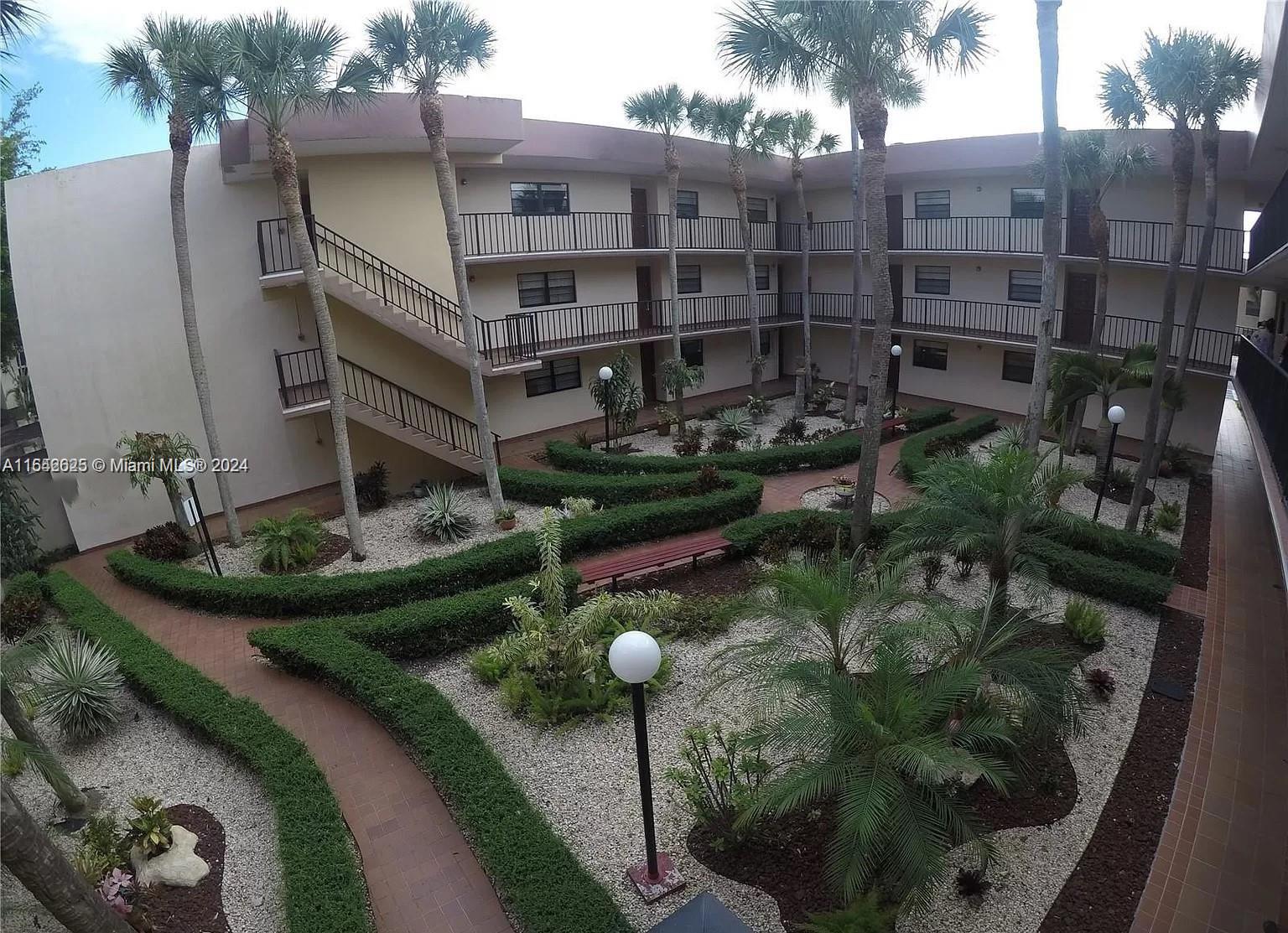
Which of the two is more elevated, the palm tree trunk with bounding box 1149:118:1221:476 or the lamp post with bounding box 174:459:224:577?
the palm tree trunk with bounding box 1149:118:1221:476

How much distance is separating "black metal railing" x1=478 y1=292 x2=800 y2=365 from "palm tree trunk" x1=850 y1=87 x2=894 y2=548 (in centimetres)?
835

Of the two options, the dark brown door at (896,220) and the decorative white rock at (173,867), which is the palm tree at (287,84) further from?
the dark brown door at (896,220)

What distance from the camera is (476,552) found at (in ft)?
39.1

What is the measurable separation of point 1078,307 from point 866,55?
13471 mm

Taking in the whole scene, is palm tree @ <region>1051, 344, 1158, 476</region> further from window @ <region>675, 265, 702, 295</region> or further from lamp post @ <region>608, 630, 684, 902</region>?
lamp post @ <region>608, 630, 684, 902</region>

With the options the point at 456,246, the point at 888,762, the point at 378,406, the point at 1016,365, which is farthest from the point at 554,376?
the point at 888,762

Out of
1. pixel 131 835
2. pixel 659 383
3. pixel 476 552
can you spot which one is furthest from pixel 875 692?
pixel 659 383

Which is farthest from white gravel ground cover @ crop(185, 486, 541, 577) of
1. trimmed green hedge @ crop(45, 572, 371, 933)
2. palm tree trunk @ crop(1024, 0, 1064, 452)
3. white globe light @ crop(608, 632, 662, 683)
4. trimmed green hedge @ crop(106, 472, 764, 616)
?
palm tree trunk @ crop(1024, 0, 1064, 452)

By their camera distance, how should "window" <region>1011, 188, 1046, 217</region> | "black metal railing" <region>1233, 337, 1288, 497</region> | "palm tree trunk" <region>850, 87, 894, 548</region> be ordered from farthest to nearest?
1. "window" <region>1011, 188, 1046, 217</region>
2. "palm tree trunk" <region>850, 87, 894, 548</region>
3. "black metal railing" <region>1233, 337, 1288, 497</region>

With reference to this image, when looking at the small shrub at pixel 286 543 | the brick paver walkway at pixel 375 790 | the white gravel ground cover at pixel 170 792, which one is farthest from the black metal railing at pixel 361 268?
the white gravel ground cover at pixel 170 792

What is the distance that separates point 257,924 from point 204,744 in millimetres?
3072

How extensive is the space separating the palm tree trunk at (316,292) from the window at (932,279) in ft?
61.6

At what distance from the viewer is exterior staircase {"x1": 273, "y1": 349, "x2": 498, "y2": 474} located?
609 inches

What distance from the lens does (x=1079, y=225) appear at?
19.9m
